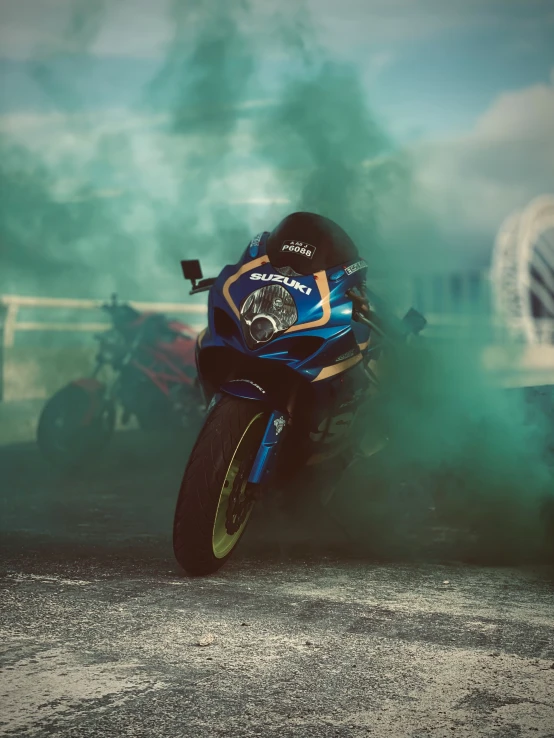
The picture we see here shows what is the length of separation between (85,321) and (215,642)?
424 inches

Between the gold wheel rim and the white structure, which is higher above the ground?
the white structure

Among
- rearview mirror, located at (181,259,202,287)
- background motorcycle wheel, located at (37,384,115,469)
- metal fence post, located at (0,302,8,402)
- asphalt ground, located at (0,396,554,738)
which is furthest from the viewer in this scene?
metal fence post, located at (0,302,8,402)

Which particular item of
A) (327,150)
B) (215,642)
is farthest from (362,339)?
(327,150)

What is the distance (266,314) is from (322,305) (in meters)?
0.25

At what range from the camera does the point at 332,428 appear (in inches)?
188

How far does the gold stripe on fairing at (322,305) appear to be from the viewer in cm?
448

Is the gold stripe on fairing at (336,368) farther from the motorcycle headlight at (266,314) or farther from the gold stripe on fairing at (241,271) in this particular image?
the gold stripe on fairing at (241,271)

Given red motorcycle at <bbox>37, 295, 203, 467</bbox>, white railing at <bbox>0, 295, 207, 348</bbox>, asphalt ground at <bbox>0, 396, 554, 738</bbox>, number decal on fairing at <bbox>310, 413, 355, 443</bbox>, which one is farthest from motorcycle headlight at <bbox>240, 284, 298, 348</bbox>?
white railing at <bbox>0, 295, 207, 348</bbox>

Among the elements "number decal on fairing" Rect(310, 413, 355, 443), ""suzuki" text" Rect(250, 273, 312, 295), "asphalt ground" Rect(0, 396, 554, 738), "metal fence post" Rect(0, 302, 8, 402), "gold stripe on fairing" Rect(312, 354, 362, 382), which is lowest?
"asphalt ground" Rect(0, 396, 554, 738)

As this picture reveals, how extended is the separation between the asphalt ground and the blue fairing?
0.96 meters

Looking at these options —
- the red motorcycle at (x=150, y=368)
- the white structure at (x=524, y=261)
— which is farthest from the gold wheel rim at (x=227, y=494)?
the white structure at (x=524, y=261)

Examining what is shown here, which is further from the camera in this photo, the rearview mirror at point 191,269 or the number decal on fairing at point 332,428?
the rearview mirror at point 191,269

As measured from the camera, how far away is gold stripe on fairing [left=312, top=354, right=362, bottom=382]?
4566 mm

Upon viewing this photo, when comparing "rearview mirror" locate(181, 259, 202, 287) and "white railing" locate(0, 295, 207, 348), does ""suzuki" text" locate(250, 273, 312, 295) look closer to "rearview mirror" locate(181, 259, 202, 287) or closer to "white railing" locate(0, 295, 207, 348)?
"rearview mirror" locate(181, 259, 202, 287)
